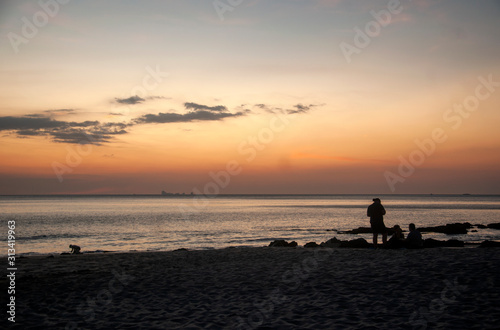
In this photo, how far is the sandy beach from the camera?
9102 mm

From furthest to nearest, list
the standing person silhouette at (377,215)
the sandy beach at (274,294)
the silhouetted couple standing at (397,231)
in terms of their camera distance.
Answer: the standing person silhouette at (377,215), the silhouetted couple standing at (397,231), the sandy beach at (274,294)

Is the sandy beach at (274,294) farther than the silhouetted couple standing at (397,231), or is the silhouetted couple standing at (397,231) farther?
the silhouetted couple standing at (397,231)

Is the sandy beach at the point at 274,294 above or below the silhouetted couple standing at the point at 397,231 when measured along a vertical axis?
below

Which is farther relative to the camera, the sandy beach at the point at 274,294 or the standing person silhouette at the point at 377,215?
the standing person silhouette at the point at 377,215

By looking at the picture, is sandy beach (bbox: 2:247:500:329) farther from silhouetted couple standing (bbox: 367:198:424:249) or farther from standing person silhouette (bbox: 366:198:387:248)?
standing person silhouette (bbox: 366:198:387:248)

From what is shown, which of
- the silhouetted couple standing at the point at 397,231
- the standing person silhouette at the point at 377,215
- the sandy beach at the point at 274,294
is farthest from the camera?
the standing person silhouette at the point at 377,215

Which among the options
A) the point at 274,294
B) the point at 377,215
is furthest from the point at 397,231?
the point at 274,294

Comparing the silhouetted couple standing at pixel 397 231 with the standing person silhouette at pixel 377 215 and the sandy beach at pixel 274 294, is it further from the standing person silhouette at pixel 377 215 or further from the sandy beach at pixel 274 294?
the sandy beach at pixel 274 294

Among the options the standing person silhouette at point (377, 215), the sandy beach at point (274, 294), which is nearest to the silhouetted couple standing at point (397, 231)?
the standing person silhouette at point (377, 215)

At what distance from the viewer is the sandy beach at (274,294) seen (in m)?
9.10

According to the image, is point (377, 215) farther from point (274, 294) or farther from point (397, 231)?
point (274, 294)

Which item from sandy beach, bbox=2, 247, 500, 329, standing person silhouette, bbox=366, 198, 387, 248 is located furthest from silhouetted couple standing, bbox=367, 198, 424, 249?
sandy beach, bbox=2, 247, 500, 329

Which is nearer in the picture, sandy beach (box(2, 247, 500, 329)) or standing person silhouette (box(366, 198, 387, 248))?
sandy beach (box(2, 247, 500, 329))

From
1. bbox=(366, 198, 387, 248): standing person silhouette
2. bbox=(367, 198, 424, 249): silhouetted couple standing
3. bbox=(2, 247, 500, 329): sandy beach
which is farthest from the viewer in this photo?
bbox=(366, 198, 387, 248): standing person silhouette
